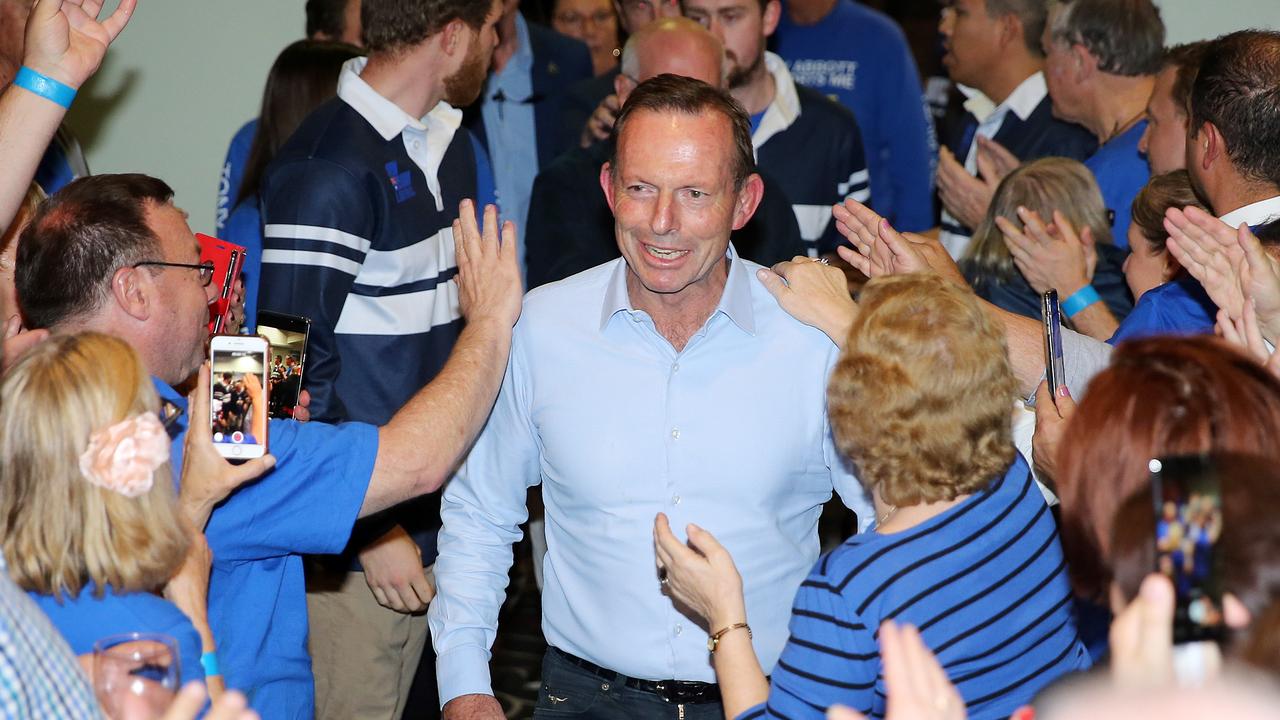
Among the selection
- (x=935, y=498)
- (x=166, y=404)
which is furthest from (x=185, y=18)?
(x=935, y=498)

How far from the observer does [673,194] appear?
2.46m

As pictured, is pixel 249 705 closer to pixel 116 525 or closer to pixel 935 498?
pixel 116 525

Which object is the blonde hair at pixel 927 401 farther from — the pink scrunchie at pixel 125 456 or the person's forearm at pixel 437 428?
the pink scrunchie at pixel 125 456

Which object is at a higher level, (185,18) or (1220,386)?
(185,18)

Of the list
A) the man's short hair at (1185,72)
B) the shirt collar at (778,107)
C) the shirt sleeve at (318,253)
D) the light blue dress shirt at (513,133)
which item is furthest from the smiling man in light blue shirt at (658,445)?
the light blue dress shirt at (513,133)

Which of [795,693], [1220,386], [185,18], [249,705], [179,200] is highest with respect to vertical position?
[185,18]

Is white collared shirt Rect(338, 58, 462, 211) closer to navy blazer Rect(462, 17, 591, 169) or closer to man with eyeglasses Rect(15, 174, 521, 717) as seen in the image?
man with eyeglasses Rect(15, 174, 521, 717)

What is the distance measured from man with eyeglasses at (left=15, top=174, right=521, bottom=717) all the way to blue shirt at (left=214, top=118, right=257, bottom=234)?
153cm

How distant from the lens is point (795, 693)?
5.94 feet

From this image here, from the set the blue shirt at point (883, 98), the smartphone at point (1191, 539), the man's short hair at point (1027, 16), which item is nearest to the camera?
the smartphone at point (1191, 539)

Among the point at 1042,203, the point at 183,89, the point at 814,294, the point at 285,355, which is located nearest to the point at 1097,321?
the point at 1042,203

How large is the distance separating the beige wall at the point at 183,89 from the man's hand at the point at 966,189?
2.41m

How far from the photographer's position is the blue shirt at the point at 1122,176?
405cm

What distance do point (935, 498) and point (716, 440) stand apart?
2.00 feet
